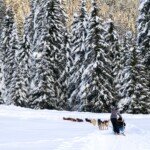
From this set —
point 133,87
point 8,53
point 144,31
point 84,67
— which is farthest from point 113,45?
point 8,53

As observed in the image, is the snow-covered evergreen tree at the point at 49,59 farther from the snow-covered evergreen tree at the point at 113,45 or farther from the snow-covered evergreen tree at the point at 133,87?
the snow-covered evergreen tree at the point at 133,87

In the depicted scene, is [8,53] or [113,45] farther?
[8,53]

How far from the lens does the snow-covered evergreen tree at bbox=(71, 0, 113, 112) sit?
4544 cm

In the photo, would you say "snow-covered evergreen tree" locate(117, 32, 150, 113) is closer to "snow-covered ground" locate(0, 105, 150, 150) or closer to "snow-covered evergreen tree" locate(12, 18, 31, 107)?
"snow-covered ground" locate(0, 105, 150, 150)

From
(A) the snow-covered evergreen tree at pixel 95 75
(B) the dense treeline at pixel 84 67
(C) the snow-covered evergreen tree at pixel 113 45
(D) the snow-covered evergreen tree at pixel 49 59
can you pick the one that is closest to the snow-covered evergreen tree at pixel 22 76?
(B) the dense treeline at pixel 84 67

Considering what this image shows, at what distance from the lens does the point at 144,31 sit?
145 ft

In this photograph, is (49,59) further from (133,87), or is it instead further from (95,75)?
(133,87)

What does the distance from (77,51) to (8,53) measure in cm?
1466

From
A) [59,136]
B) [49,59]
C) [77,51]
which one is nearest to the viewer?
[59,136]

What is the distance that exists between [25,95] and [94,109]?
12782 millimetres

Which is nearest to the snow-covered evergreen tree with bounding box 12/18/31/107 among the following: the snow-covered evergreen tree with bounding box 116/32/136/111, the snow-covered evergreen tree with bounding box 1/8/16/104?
the snow-covered evergreen tree with bounding box 1/8/16/104

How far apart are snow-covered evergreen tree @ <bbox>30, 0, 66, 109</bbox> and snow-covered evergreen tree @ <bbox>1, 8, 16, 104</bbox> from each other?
864 cm

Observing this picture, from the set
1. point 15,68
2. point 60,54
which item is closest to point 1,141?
point 60,54

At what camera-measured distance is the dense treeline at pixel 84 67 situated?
45.1 m
